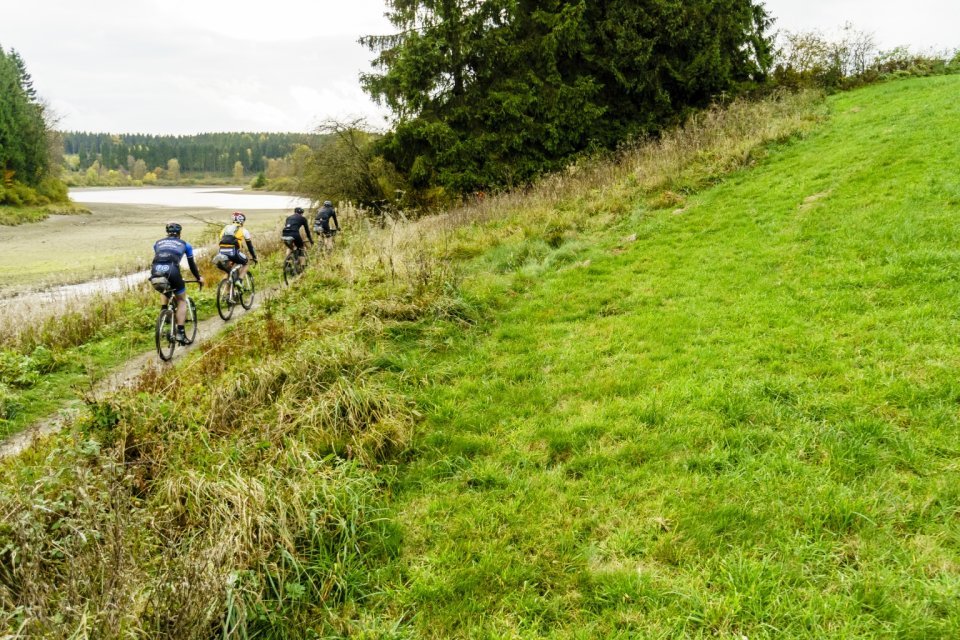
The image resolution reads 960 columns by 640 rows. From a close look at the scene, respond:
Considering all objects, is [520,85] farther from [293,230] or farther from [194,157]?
[194,157]

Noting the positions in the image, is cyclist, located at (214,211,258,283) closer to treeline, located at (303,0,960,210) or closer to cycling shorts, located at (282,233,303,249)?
cycling shorts, located at (282,233,303,249)

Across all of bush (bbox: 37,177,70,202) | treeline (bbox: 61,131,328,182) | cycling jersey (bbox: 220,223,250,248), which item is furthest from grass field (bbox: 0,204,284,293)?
treeline (bbox: 61,131,328,182)

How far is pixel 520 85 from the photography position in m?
17.8

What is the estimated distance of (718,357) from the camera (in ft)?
16.3

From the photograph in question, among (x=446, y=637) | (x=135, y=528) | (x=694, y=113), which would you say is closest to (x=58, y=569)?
(x=135, y=528)

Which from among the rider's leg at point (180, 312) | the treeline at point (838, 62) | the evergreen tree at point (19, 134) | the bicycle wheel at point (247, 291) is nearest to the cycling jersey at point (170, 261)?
the rider's leg at point (180, 312)

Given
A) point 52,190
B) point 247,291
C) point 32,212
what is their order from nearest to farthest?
point 247,291 < point 32,212 < point 52,190

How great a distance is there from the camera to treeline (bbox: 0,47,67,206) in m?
45.3

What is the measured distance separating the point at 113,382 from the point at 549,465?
6.65 metres

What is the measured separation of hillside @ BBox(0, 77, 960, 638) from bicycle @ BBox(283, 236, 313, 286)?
4.95 m

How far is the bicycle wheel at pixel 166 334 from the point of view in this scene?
26.5 feet

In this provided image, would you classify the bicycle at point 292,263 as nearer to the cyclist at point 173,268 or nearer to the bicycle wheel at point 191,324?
the bicycle wheel at point 191,324

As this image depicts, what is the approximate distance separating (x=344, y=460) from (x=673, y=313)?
14.5ft

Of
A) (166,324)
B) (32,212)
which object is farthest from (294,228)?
(32,212)
